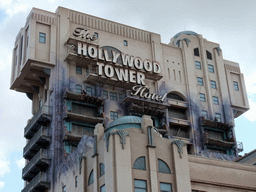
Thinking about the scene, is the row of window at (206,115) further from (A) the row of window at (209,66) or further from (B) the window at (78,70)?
(B) the window at (78,70)

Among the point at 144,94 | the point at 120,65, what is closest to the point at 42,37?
the point at 120,65

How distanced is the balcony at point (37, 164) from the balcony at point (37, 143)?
80.7 inches

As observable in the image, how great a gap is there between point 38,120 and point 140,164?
32.3 meters

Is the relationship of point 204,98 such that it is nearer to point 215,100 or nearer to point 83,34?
point 215,100

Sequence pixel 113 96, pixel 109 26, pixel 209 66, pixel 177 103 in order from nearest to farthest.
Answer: pixel 113 96
pixel 109 26
pixel 177 103
pixel 209 66

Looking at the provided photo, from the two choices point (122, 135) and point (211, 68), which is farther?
point (211, 68)

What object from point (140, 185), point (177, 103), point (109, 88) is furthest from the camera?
point (177, 103)

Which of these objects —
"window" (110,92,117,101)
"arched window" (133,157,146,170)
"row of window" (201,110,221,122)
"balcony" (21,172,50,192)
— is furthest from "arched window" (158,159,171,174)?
"row of window" (201,110,221,122)

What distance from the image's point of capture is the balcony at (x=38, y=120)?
262 ft

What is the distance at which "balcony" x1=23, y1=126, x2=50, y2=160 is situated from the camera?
78812mm

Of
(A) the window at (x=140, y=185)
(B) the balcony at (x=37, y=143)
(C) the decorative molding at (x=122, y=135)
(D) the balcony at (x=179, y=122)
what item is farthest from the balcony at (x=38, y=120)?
(A) the window at (x=140, y=185)

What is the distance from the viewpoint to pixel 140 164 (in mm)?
53406

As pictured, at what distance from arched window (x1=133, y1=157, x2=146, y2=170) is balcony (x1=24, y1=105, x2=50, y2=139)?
30.3 metres

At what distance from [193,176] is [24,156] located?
38595mm
